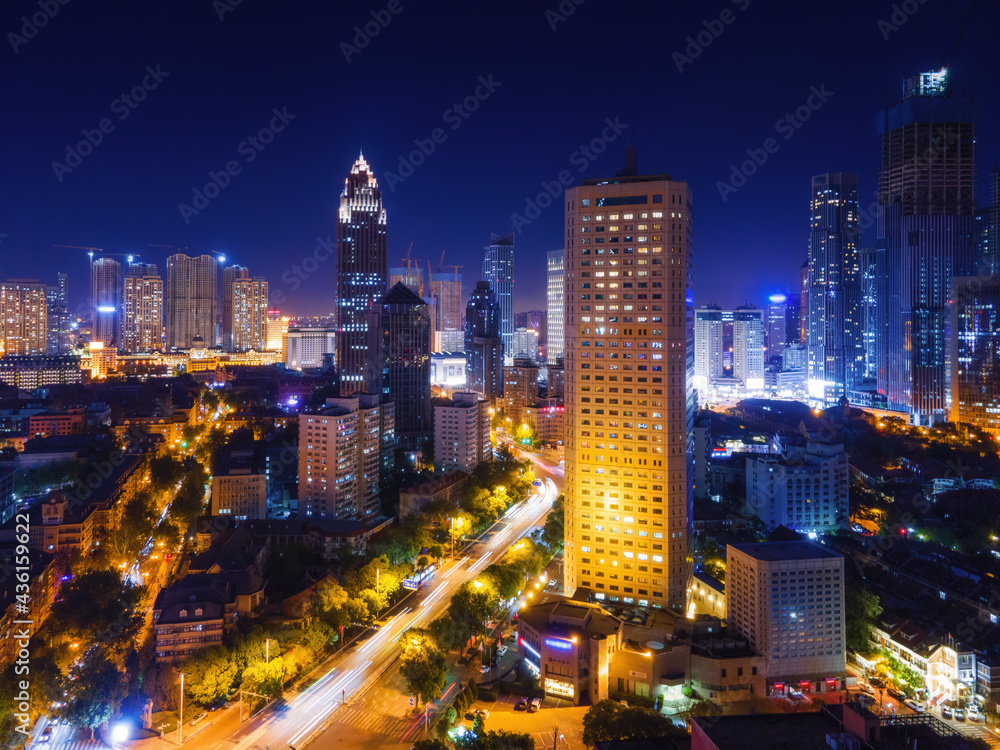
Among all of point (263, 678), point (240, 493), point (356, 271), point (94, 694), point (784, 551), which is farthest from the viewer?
point (356, 271)

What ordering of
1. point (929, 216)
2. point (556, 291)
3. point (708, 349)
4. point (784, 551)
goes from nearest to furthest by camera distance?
1. point (784, 551)
2. point (929, 216)
3. point (556, 291)
4. point (708, 349)

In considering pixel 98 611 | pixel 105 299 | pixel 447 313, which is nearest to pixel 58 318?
pixel 105 299

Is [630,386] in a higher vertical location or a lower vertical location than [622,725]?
higher

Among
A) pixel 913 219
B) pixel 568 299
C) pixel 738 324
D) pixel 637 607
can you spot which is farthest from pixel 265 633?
pixel 738 324

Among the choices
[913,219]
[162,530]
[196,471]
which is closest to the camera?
[162,530]

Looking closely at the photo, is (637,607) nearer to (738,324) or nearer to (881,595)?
(881,595)

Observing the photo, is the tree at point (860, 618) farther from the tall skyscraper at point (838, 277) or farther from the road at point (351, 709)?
the tall skyscraper at point (838, 277)

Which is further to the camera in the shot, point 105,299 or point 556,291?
point 105,299

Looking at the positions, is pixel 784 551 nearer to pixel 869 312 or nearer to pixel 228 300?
pixel 869 312
